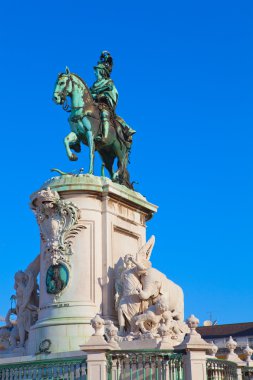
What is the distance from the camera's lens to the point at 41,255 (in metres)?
19.2

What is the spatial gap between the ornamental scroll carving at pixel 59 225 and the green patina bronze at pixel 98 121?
1646 mm

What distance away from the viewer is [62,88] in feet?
66.4

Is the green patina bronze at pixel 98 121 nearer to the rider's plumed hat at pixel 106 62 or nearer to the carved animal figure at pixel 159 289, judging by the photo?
the rider's plumed hat at pixel 106 62

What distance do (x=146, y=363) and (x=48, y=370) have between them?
2112 mm

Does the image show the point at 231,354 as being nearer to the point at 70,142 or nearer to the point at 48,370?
the point at 48,370

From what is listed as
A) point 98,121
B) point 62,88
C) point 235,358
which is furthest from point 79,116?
point 235,358

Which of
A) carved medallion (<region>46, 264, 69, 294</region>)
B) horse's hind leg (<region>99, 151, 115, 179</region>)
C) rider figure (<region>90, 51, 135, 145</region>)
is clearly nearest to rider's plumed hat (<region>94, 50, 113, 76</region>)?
rider figure (<region>90, 51, 135, 145</region>)

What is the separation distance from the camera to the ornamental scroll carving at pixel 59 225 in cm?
1848

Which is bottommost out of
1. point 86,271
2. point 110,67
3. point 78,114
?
point 86,271

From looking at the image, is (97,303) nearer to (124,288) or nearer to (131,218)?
(124,288)

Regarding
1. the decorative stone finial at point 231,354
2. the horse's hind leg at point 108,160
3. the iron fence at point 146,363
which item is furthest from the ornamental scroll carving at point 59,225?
the iron fence at point 146,363

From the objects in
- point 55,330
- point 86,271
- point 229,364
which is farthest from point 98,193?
point 229,364

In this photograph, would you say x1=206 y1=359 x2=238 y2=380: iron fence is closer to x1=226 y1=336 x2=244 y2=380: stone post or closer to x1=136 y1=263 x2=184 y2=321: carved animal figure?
x1=226 y1=336 x2=244 y2=380: stone post

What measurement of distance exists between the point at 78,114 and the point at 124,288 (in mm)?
5568
